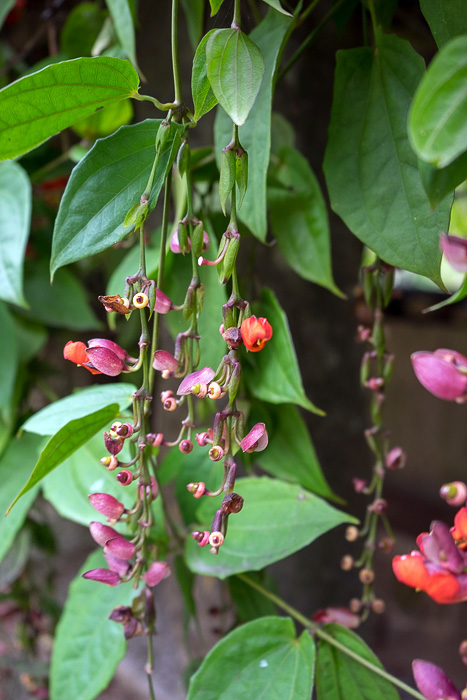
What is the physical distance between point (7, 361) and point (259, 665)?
325mm

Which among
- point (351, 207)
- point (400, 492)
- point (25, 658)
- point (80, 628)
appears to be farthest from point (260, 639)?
point (400, 492)

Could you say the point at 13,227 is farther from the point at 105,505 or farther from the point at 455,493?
the point at 455,493

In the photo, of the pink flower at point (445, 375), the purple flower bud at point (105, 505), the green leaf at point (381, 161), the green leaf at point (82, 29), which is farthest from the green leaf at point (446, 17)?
the green leaf at point (82, 29)

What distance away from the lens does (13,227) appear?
45cm

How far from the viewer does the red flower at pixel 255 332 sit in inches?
8.5

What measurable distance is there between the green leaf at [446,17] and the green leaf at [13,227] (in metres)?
0.29

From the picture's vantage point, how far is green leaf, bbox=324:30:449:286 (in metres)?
0.30

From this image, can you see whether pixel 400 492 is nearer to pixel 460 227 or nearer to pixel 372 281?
pixel 460 227

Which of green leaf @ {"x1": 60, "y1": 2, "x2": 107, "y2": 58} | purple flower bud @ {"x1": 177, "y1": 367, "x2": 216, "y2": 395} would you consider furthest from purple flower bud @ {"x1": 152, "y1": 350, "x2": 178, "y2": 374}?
green leaf @ {"x1": 60, "y1": 2, "x2": 107, "y2": 58}

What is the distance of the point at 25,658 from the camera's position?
26.0 inches

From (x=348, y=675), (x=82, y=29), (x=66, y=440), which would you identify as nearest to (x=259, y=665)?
(x=348, y=675)

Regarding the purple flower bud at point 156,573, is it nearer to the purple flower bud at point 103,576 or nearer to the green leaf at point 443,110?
the purple flower bud at point 103,576

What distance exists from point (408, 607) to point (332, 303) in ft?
4.24

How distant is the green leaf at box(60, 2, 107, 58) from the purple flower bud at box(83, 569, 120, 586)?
46cm
